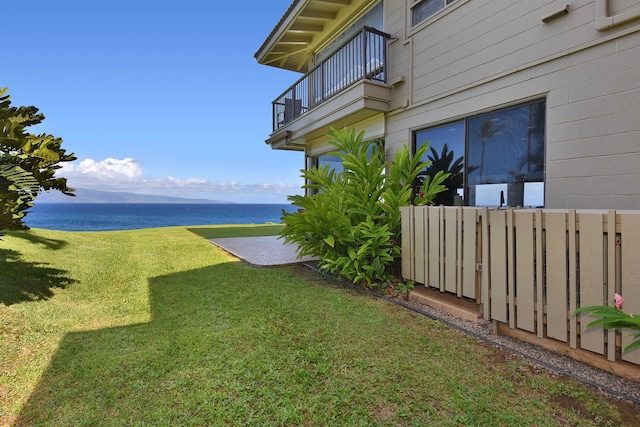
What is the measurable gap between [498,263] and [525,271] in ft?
0.85

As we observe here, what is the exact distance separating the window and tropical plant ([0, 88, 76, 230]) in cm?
634

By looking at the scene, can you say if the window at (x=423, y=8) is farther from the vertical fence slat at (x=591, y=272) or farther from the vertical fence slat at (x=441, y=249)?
the vertical fence slat at (x=591, y=272)

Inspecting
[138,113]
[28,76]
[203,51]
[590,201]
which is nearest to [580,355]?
[590,201]

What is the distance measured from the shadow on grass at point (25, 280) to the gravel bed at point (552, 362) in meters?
4.98

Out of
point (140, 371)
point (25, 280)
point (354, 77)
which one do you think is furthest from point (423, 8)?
point (25, 280)

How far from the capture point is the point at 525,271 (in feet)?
9.50

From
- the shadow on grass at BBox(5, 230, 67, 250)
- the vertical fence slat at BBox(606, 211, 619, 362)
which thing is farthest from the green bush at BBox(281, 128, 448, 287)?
the shadow on grass at BBox(5, 230, 67, 250)

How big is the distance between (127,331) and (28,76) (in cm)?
2138

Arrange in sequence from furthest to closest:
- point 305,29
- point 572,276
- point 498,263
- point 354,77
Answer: point 305,29
point 354,77
point 498,263
point 572,276

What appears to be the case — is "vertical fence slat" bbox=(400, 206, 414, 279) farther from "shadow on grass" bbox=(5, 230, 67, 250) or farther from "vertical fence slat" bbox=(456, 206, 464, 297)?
"shadow on grass" bbox=(5, 230, 67, 250)

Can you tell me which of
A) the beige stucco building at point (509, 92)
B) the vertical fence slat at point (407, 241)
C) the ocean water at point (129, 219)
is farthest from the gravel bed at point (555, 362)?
the ocean water at point (129, 219)

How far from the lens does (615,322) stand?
1.71 meters

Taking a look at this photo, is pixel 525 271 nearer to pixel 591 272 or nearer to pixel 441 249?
pixel 591 272

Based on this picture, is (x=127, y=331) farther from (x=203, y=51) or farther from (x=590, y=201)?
(x=203, y=51)
